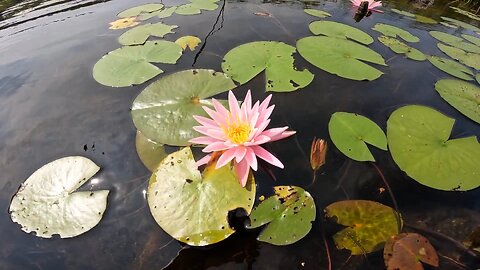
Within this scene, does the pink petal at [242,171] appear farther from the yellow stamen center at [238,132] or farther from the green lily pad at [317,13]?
the green lily pad at [317,13]

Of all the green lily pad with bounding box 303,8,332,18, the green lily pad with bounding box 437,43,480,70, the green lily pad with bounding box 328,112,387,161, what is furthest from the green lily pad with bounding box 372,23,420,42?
the green lily pad with bounding box 328,112,387,161

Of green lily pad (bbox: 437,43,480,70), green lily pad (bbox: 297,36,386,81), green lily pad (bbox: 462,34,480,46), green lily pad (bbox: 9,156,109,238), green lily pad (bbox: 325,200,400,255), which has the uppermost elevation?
green lily pad (bbox: 297,36,386,81)

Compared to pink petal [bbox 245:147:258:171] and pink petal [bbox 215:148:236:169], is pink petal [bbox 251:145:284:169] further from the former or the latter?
pink petal [bbox 215:148:236:169]

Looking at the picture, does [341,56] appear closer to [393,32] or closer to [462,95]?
[462,95]

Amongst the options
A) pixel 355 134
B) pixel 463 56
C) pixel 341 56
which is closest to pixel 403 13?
pixel 463 56

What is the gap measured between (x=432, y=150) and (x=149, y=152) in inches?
93.0

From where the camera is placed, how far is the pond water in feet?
6.67

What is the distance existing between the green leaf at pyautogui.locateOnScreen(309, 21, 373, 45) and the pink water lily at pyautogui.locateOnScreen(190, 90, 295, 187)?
231 cm

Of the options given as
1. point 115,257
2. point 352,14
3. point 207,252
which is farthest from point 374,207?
point 352,14

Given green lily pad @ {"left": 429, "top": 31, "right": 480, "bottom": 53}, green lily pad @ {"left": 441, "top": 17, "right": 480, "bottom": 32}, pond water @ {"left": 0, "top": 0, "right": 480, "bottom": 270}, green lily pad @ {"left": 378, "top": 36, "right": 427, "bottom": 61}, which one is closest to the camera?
pond water @ {"left": 0, "top": 0, "right": 480, "bottom": 270}

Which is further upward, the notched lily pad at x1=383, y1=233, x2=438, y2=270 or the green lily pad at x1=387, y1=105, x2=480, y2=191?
the green lily pad at x1=387, y1=105, x2=480, y2=191

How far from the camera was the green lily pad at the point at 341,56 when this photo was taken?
3400 mm

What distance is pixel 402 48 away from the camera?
13.3 feet

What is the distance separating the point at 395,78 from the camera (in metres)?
3.55
